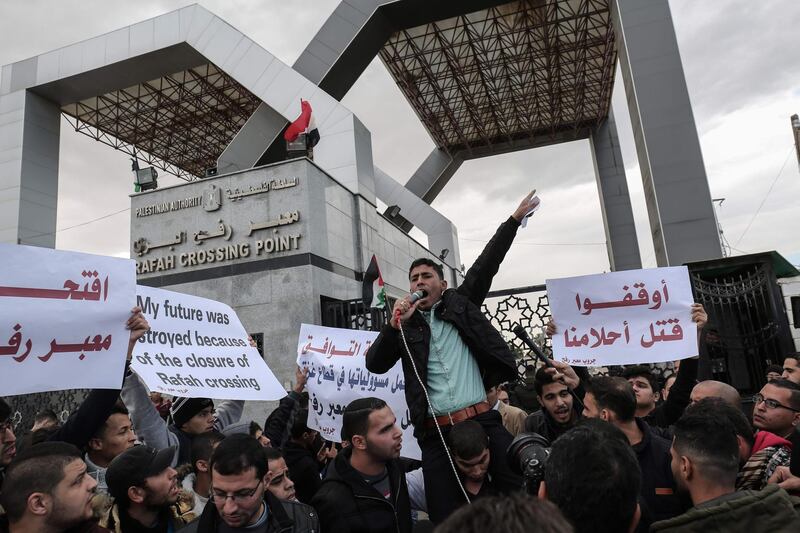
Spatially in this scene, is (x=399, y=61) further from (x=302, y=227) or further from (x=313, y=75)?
(x=302, y=227)

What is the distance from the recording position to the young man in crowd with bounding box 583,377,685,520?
2344mm

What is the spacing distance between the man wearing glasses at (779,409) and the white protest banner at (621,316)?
84 centimetres

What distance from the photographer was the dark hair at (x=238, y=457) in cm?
235

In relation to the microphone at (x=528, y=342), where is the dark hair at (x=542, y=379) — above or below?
below

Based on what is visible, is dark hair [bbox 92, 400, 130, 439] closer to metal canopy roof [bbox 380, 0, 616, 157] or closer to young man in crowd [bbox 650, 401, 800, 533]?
young man in crowd [bbox 650, 401, 800, 533]

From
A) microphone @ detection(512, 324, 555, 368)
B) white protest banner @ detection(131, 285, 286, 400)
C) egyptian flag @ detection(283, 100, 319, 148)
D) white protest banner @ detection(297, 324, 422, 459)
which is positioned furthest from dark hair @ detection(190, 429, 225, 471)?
egyptian flag @ detection(283, 100, 319, 148)

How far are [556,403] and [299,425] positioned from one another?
2.12 metres

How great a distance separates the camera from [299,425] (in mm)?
4309

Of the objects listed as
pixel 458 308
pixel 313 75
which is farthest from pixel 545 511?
pixel 313 75

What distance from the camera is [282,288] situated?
9.68 metres

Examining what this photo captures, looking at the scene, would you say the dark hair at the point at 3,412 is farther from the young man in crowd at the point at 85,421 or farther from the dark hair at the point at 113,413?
the dark hair at the point at 113,413

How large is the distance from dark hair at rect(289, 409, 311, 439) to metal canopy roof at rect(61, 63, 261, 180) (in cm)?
1685

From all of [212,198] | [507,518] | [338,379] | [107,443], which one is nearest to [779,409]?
[507,518]

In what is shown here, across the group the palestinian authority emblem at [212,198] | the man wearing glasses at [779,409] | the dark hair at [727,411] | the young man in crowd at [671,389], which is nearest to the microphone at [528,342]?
the dark hair at [727,411]
